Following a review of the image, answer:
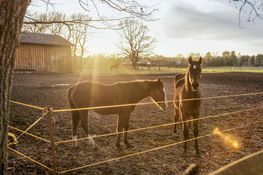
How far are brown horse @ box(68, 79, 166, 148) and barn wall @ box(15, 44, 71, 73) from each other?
28642 mm

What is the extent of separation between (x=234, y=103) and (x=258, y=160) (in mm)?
13318

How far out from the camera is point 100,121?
9.80 metres

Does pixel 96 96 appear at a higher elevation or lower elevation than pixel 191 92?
lower

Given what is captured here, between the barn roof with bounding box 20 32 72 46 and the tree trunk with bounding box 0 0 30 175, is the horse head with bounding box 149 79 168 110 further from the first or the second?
the barn roof with bounding box 20 32 72 46

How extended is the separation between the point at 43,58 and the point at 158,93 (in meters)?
31.1

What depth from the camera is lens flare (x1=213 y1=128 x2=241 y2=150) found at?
740 centimetres

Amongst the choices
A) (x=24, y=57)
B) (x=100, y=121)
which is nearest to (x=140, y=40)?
(x=24, y=57)

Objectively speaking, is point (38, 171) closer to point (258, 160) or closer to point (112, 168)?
point (112, 168)

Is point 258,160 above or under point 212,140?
above

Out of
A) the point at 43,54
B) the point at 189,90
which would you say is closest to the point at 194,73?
the point at 189,90

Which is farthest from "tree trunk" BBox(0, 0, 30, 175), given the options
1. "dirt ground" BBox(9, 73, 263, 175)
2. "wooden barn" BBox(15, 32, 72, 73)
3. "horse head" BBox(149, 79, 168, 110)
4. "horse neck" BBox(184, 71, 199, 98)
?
"wooden barn" BBox(15, 32, 72, 73)

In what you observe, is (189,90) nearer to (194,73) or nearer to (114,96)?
(194,73)

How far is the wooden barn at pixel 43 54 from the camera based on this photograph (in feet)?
114

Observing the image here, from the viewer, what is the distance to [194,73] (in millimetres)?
6582
